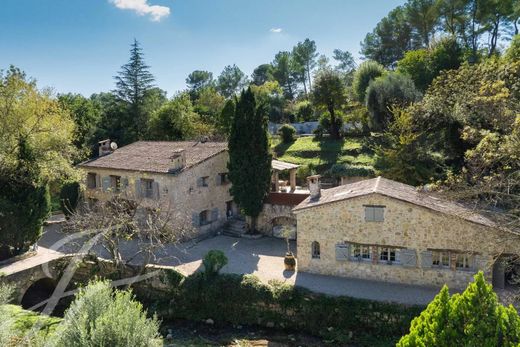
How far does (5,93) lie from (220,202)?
1632 centimetres

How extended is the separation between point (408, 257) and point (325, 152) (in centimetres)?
2434

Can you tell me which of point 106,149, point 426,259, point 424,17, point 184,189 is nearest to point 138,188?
point 184,189

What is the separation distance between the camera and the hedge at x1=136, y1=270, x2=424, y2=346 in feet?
57.8

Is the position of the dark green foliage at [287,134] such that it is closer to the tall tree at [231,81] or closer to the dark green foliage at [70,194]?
the dark green foliage at [70,194]

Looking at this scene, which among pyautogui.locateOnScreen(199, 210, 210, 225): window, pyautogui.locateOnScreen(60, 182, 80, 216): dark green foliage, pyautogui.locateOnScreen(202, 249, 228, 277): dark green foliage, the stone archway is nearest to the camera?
pyautogui.locateOnScreen(202, 249, 228, 277): dark green foliage

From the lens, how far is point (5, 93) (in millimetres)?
25484

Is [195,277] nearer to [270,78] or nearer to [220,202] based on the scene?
[220,202]

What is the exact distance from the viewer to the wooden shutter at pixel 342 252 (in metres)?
20.9

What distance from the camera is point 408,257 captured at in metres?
19.8

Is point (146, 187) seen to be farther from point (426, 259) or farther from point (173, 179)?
point (426, 259)

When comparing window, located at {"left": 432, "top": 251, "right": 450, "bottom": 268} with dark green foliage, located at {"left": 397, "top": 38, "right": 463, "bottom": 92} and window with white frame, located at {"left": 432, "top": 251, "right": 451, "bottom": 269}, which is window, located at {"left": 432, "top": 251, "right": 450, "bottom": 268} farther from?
dark green foliage, located at {"left": 397, "top": 38, "right": 463, "bottom": 92}

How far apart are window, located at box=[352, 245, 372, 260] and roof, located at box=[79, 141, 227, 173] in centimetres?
1280

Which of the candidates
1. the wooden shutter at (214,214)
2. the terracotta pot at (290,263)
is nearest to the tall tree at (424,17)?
the wooden shutter at (214,214)

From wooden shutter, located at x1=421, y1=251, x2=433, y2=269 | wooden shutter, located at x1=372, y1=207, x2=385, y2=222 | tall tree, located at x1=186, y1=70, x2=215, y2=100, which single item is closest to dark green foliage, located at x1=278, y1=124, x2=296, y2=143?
wooden shutter, located at x1=372, y1=207, x2=385, y2=222
